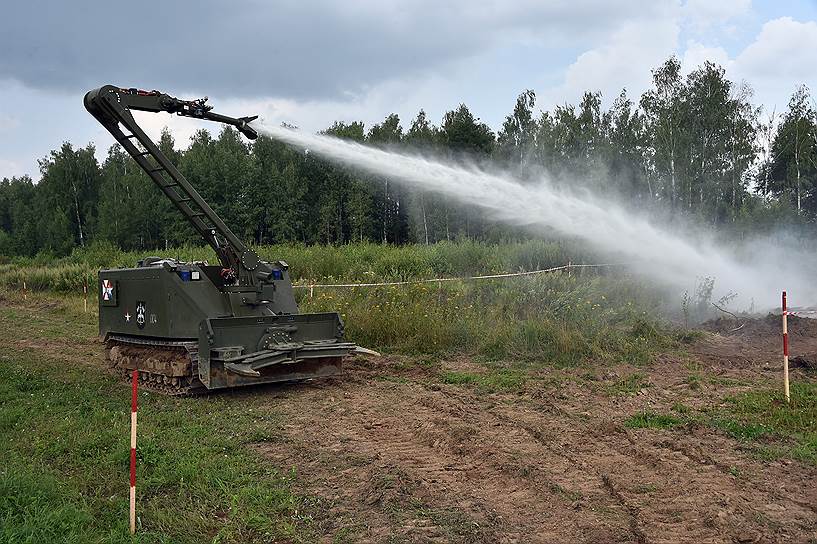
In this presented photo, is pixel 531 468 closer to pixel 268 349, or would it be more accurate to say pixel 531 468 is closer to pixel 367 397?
pixel 367 397

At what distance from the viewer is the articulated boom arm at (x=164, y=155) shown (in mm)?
9836

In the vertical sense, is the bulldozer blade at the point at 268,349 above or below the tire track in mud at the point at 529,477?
above

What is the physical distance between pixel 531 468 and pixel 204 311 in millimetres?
5413

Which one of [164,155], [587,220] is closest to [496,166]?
[587,220]

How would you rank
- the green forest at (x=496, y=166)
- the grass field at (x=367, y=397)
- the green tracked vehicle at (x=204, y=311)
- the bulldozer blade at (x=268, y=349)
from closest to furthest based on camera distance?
the grass field at (x=367, y=397) < the bulldozer blade at (x=268, y=349) < the green tracked vehicle at (x=204, y=311) < the green forest at (x=496, y=166)

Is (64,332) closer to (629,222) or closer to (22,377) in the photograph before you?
(22,377)

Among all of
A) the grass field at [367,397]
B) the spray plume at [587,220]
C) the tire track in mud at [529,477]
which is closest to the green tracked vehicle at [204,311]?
the grass field at [367,397]

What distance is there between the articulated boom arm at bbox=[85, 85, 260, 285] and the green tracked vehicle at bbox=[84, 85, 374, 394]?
0.01 m

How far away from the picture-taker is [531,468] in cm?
615

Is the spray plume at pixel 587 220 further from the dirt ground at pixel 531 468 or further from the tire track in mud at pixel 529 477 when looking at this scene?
the tire track in mud at pixel 529 477

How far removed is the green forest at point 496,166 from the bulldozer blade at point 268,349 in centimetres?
1388

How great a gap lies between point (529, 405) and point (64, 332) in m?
13.1

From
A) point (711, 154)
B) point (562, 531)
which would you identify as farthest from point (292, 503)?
point (711, 154)

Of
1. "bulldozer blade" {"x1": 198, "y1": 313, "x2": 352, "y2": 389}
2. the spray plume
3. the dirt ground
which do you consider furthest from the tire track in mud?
the spray plume
